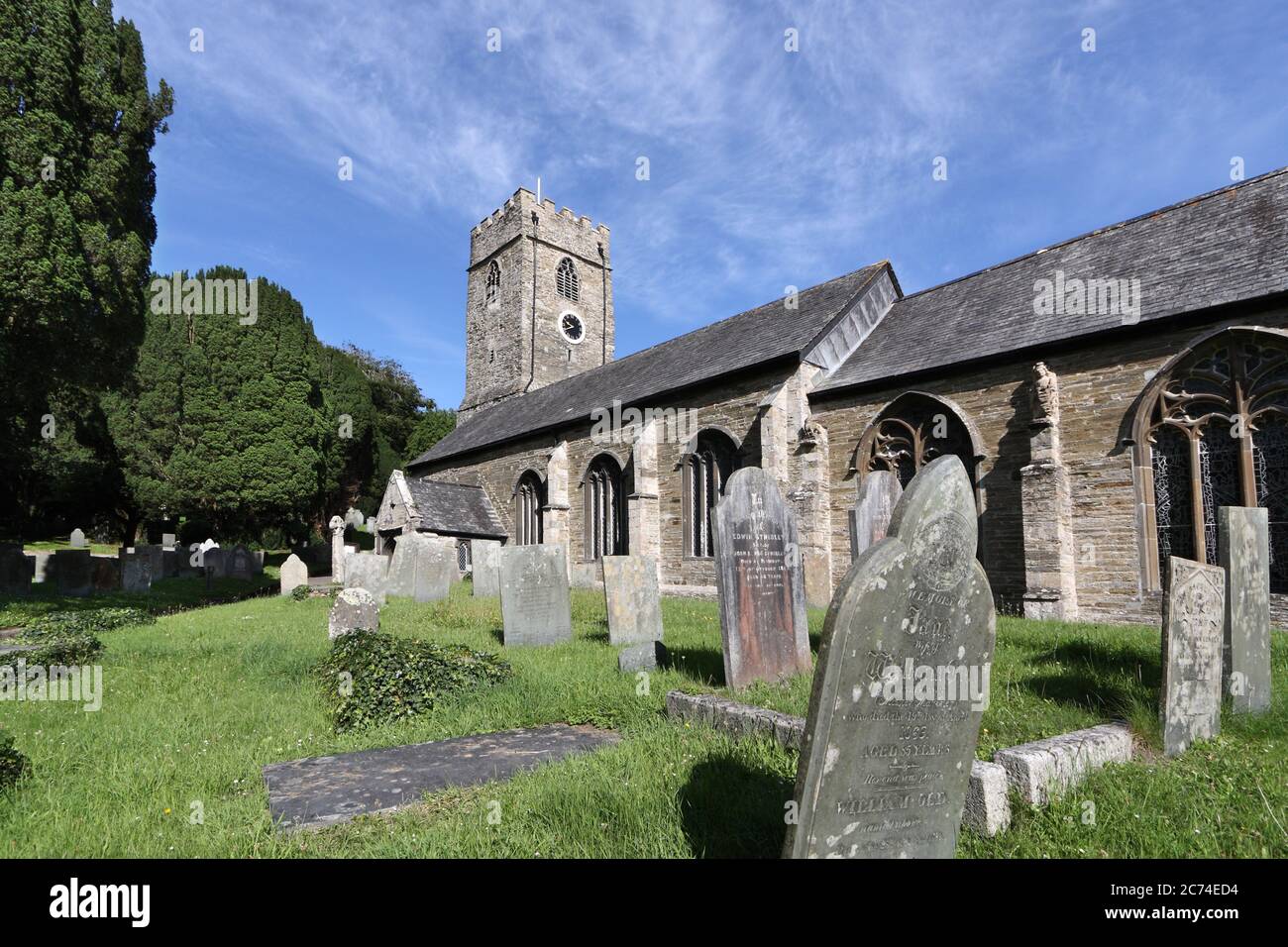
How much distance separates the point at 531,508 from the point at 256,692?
18406 millimetres

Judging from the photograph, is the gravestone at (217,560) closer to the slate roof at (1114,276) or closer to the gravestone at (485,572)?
the gravestone at (485,572)

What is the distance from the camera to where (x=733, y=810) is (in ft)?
11.6

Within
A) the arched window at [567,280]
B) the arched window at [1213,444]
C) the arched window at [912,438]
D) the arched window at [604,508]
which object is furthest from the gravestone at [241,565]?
the arched window at [1213,444]

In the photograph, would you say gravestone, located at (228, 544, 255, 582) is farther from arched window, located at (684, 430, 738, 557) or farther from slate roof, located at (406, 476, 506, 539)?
arched window, located at (684, 430, 738, 557)

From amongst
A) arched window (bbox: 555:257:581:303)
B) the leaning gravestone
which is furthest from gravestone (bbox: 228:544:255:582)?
the leaning gravestone

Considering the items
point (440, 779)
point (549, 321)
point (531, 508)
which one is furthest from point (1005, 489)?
point (549, 321)

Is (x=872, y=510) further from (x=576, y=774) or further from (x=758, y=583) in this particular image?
(x=576, y=774)

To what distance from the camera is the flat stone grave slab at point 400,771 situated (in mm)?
3861

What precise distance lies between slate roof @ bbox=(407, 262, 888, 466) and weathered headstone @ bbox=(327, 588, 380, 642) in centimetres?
1098

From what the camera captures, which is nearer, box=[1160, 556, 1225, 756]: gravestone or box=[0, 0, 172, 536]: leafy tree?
box=[1160, 556, 1225, 756]: gravestone

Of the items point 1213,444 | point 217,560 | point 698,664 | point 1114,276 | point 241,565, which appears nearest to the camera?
point 698,664

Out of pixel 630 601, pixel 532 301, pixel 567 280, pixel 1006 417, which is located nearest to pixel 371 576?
pixel 630 601

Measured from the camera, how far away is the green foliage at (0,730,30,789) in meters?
4.12

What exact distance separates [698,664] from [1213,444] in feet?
Answer: 32.5
